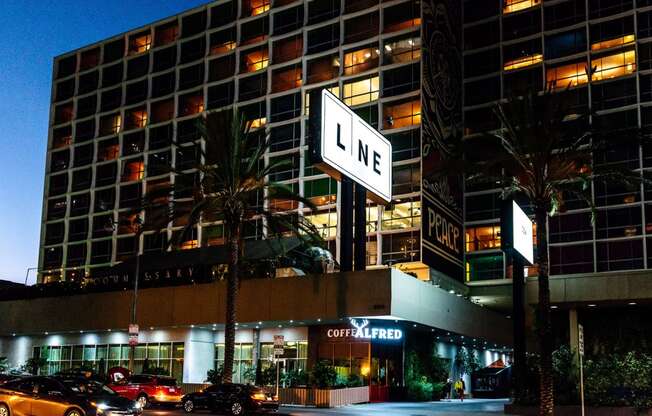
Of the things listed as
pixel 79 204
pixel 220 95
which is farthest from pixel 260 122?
pixel 79 204

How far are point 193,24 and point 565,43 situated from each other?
125 feet

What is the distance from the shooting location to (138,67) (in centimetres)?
8694

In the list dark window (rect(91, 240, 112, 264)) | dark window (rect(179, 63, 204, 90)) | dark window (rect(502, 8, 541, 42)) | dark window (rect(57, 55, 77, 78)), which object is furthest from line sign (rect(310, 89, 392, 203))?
dark window (rect(57, 55, 77, 78))

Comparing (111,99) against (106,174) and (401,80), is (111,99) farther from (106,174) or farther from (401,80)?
(401,80)

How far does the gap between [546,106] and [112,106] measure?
6369cm

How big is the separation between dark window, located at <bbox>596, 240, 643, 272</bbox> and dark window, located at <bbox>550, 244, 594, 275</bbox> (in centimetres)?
82

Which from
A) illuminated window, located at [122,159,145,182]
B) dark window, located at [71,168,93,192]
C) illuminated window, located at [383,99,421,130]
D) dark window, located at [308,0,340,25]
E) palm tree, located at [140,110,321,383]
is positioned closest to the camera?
palm tree, located at [140,110,321,383]

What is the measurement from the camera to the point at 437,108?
219 feet

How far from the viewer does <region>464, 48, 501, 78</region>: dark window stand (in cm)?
7388

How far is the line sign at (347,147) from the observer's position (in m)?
36.9

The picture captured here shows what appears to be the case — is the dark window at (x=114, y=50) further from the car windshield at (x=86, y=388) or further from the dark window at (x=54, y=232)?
the car windshield at (x=86, y=388)

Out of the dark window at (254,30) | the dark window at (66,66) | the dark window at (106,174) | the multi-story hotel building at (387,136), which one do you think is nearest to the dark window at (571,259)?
the multi-story hotel building at (387,136)

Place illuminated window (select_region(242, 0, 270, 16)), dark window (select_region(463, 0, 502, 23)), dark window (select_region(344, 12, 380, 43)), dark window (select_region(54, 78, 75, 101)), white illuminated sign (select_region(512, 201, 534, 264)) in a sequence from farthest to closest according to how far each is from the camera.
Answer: dark window (select_region(54, 78, 75, 101)) → illuminated window (select_region(242, 0, 270, 16)) → dark window (select_region(463, 0, 502, 23)) → dark window (select_region(344, 12, 380, 43)) → white illuminated sign (select_region(512, 201, 534, 264))

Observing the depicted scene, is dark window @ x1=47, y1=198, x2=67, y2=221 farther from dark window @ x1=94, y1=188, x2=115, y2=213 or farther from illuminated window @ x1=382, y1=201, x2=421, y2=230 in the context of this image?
illuminated window @ x1=382, y1=201, x2=421, y2=230
